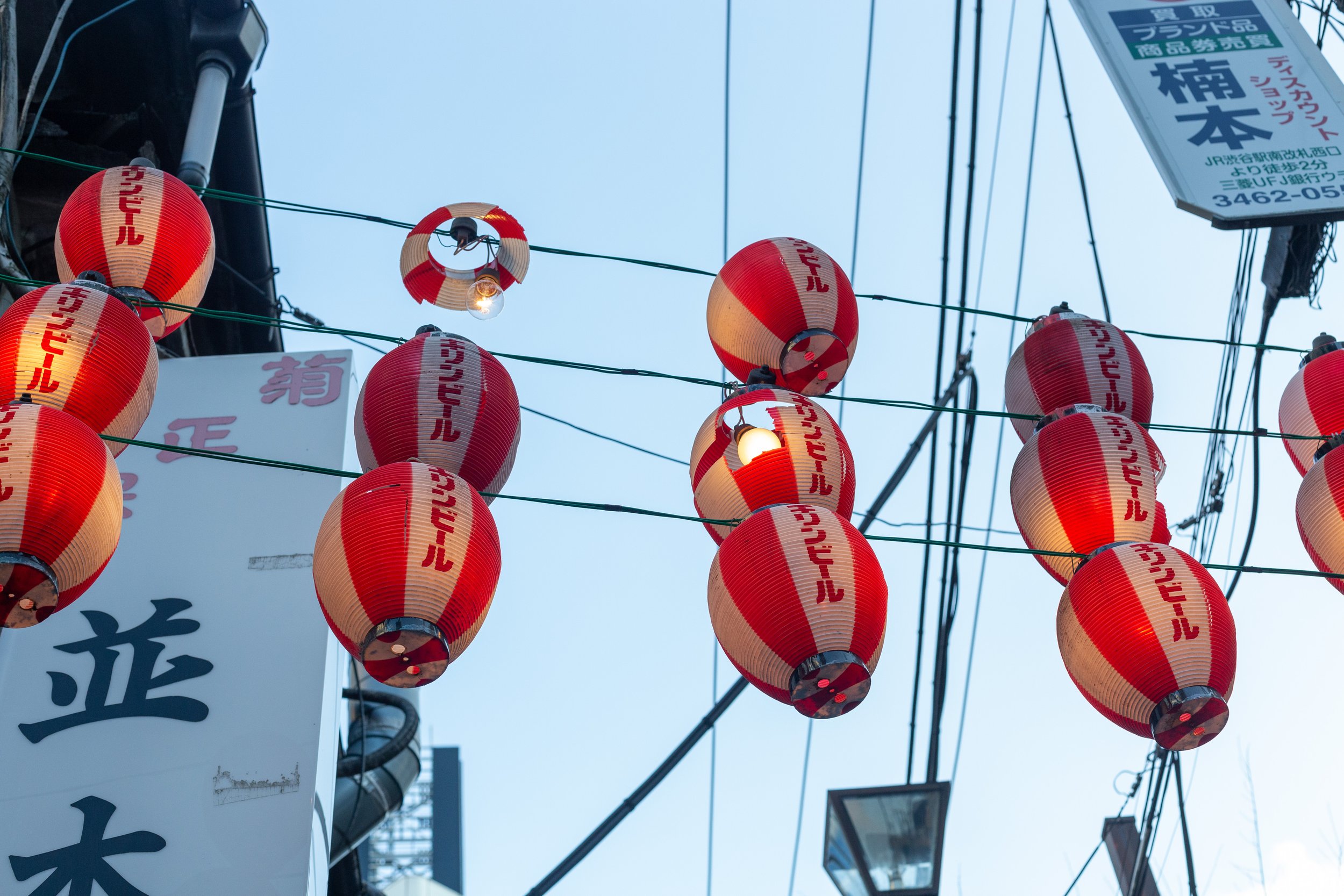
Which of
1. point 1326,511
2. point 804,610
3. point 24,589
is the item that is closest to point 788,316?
point 804,610

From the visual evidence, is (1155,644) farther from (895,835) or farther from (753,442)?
(753,442)

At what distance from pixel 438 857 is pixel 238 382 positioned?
5810 cm

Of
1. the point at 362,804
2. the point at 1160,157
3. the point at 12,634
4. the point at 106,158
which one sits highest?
the point at 106,158

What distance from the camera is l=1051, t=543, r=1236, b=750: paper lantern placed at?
5551mm

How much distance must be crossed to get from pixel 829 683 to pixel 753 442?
1.26 meters

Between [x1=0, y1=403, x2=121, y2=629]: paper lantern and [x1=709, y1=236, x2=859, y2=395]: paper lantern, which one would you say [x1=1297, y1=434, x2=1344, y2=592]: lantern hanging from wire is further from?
[x1=0, y1=403, x2=121, y2=629]: paper lantern

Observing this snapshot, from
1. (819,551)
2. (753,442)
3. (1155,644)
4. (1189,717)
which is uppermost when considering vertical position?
(753,442)

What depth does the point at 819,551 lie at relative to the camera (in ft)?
18.2

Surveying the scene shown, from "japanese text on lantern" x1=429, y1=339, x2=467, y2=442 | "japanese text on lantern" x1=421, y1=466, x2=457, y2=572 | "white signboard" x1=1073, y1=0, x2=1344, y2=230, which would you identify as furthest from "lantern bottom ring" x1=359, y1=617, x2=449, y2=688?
"white signboard" x1=1073, y1=0, x2=1344, y2=230

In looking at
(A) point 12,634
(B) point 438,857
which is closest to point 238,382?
(A) point 12,634

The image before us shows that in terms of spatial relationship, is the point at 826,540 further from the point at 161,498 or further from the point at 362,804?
the point at 362,804

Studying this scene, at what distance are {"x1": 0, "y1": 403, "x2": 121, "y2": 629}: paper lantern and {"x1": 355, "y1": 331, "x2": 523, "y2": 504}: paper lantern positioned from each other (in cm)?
133

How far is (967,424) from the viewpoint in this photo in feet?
29.6

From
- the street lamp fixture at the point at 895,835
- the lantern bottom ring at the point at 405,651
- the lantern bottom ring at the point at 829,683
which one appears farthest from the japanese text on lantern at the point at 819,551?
the street lamp fixture at the point at 895,835
